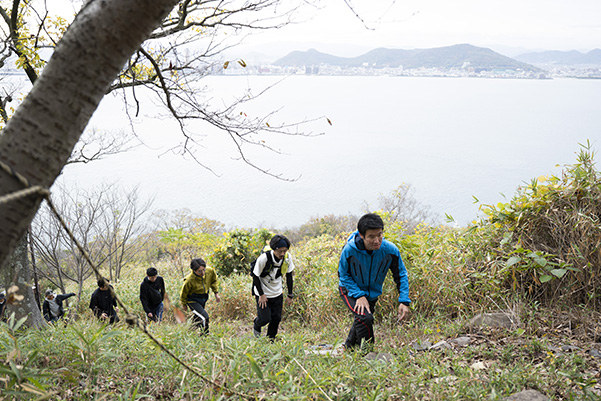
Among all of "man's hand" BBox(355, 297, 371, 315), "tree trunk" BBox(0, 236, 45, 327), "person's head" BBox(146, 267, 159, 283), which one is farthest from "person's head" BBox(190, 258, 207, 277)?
"man's hand" BBox(355, 297, 371, 315)

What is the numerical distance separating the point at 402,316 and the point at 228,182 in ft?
168

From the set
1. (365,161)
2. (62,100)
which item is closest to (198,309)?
(62,100)

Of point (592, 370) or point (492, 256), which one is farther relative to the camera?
point (492, 256)

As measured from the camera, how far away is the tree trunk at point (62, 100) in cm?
129

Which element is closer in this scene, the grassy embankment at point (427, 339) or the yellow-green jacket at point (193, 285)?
the grassy embankment at point (427, 339)

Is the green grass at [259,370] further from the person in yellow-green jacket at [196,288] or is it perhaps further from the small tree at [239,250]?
the small tree at [239,250]

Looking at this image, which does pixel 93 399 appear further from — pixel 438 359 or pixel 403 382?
pixel 438 359

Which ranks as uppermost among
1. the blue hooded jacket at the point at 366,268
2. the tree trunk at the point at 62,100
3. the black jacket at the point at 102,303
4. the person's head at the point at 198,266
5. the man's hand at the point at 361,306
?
the tree trunk at the point at 62,100

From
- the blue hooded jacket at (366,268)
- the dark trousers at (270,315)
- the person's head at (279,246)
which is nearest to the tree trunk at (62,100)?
the blue hooded jacket at (366,268)

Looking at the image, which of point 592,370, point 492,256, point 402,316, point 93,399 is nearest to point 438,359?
point 402,316

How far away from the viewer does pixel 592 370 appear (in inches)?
122

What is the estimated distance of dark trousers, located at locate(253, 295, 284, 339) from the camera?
5.20m

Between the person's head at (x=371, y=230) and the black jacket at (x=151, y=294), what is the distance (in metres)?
3.81

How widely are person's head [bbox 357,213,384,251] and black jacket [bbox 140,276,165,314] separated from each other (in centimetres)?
381
